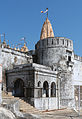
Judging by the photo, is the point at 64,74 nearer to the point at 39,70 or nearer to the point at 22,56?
the point at 39,70

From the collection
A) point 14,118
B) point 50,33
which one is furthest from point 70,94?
point 50,33

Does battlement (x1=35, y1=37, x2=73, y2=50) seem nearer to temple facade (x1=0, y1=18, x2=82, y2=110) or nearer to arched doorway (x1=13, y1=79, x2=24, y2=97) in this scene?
temple facade (x1=0, y1=18, x2=82, y2=110)

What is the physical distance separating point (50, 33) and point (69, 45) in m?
18.3

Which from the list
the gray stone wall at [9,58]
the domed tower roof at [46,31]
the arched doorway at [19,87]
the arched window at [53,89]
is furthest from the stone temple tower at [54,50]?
the domed tower roof at [46,31]

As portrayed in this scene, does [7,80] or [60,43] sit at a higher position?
[60,43]

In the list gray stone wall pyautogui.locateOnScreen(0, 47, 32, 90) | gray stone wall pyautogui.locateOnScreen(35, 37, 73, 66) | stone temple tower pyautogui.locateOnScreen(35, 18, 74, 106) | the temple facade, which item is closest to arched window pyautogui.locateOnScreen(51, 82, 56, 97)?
the temple facade

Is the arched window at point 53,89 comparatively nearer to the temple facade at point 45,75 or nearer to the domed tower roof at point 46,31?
the temple facade at point 45,75

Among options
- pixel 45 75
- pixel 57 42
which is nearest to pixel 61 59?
pixel 57 42

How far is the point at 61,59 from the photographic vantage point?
3412cm

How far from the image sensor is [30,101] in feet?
90.4

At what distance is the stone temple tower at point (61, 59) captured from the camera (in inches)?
1292

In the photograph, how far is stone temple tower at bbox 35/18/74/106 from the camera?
3281cm

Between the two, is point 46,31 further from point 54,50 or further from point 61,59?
point 61,59

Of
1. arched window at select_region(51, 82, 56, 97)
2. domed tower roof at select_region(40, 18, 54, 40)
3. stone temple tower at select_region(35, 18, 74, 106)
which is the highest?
domed tower roof at select_region(40, 18, 54, 40)
